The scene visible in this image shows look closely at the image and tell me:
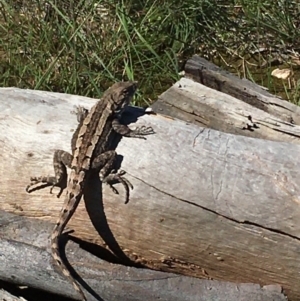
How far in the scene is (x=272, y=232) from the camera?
146 inches

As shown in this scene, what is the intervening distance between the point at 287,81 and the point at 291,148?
267cm

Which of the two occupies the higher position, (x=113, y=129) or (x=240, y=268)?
(x=113, y=129)

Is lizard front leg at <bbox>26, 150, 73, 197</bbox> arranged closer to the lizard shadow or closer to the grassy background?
the lizard shadow

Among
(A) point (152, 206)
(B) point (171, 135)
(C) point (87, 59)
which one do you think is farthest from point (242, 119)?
(C) point (87, 59)

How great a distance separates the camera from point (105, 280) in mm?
3807

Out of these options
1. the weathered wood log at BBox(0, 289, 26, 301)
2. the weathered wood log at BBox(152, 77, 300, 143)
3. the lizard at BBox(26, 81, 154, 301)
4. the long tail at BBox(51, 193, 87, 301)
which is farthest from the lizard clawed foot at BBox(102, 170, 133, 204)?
the weathered wood log at BBox(152, 77, 300, 143)

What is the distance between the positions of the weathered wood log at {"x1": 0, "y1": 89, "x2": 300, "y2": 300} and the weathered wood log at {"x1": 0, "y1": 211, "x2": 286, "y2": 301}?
0.42 feet

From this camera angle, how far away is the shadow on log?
147 inches

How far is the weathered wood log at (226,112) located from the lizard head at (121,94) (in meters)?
0.37

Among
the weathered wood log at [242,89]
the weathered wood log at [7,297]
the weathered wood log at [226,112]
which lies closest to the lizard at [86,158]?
the weathered wood log at [7,297]

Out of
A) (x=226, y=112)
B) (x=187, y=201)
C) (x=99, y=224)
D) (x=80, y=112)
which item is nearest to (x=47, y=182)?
(x=99, y=224)

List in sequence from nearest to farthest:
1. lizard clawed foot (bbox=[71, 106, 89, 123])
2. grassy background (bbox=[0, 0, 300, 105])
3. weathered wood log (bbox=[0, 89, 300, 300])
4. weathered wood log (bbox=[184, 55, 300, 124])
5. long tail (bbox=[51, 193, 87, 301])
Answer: weathered wood log (bbox=[0, 89, 300, 300]) → long tail (bbox=[51, 193, 87, 301]) → lizard clawed foot (bbox=[71, 106, 89, 123]) → weathered wood log (bbox=[184, 55, 300, 124]) → grassy background (bbox=[0, 0, 300, 105])

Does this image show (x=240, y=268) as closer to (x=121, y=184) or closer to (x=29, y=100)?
(x=121, y=184)

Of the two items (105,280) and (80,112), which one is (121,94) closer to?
(80,112)
